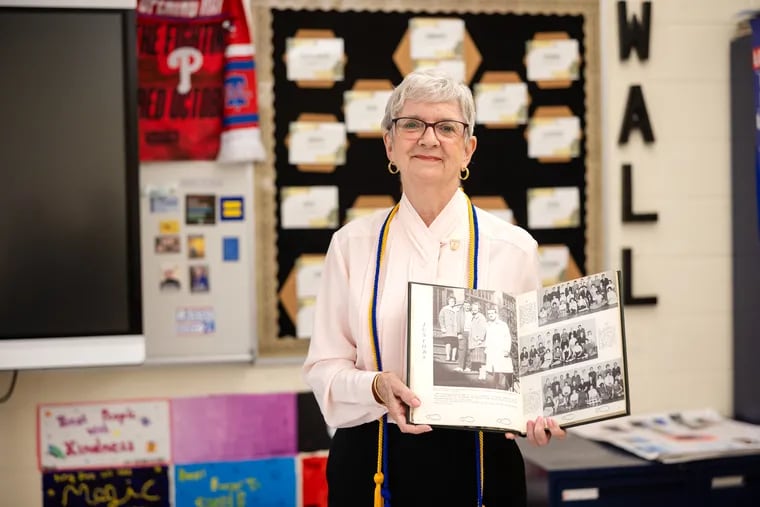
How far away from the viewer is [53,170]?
2406 mm

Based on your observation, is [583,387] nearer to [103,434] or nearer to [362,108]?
[362,108]

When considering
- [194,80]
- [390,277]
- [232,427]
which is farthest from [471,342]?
[194,80]

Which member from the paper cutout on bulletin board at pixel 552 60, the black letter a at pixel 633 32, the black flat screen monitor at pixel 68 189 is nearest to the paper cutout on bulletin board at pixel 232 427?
the black flat screen monitor at pixel 68 189

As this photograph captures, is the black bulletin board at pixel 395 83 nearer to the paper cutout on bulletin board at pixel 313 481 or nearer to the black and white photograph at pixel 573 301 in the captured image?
the paper cutout on bulletin board at pixel 313 481

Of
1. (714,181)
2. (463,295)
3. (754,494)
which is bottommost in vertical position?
(754,494)

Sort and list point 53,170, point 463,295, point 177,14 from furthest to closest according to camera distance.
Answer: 1. point 177,14
2. point 53,170
3. point 463,295

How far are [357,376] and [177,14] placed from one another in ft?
5.99

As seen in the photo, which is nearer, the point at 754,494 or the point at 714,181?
the point at 754,494

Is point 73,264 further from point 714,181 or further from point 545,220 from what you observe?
point 714,181

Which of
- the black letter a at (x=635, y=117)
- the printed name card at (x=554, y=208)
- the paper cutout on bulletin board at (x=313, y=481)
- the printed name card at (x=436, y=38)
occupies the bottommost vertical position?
the paper cutout on bulletin board at (x=313, y=481)

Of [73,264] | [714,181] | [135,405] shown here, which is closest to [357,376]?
[73,264]

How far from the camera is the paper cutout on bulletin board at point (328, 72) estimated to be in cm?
282

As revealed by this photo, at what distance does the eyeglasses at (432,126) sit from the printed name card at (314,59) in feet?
4.69

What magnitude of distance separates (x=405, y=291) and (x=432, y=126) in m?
0.32
